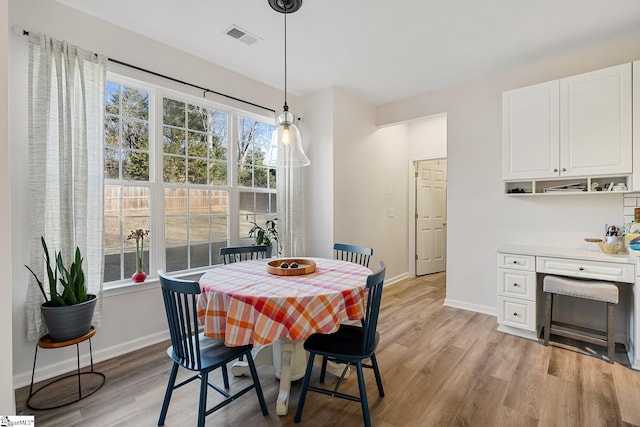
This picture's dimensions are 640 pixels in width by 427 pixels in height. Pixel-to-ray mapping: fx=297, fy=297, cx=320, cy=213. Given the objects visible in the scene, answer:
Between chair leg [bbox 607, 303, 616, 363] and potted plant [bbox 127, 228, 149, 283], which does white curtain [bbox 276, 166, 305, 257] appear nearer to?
potted plant [bbox 127, 228, 149, 283]

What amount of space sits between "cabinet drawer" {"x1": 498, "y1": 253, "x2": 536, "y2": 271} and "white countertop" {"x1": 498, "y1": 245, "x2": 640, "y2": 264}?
5 cm

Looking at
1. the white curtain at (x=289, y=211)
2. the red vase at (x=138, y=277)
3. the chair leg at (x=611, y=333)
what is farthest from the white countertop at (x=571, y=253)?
the red vase at (x=138, y=277)

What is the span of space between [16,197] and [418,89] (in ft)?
13.4

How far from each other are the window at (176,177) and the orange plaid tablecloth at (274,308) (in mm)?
1312

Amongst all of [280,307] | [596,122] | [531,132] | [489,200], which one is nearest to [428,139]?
[489,200]

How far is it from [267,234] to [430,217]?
3.11 metres

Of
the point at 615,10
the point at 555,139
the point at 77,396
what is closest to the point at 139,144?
the point at 77,396

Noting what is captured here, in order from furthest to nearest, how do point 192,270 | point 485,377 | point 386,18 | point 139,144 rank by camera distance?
1. point 192,270
2. point 139,144
3. point 386,18
4. point 485,377

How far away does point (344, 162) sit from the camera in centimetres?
392

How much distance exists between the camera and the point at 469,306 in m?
3.62

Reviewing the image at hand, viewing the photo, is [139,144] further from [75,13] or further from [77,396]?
[77,396]

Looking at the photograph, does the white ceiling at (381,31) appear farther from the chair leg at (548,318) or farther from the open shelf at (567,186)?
the chair leg at (548,318)

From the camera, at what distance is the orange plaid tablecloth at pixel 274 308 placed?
153cm

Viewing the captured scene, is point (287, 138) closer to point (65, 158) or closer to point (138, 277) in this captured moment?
point (65, 158)
